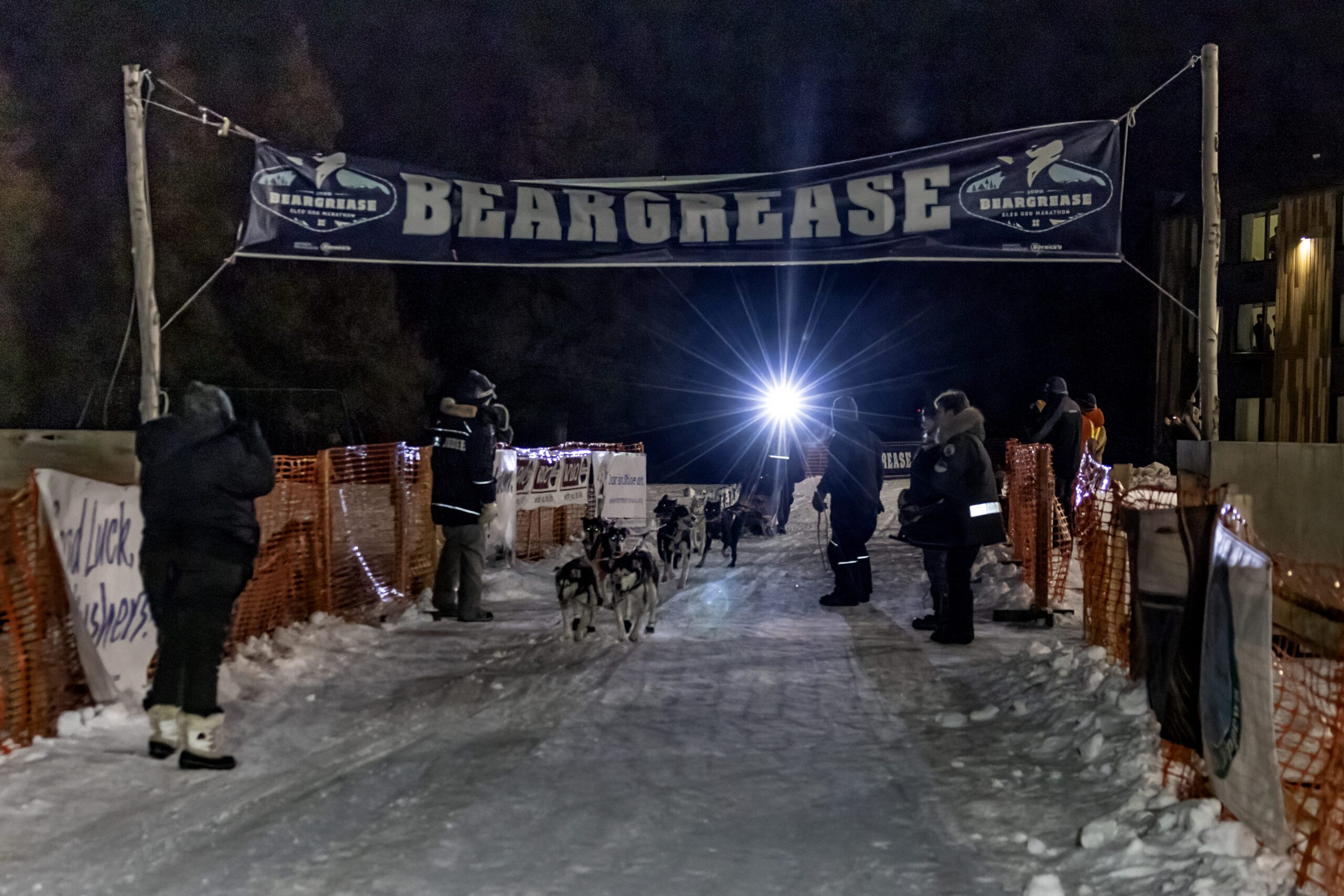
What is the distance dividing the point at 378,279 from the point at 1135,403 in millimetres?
24396

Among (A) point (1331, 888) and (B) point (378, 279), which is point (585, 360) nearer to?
(B) point (378, 279)

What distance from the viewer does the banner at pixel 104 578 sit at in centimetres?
549

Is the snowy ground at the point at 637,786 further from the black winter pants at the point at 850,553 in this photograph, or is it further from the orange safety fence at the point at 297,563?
the black winter pants at the point at 850,553

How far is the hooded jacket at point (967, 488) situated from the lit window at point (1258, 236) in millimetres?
31335

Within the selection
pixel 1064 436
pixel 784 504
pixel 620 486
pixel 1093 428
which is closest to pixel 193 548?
pixel 620 486

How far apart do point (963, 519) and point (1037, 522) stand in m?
1.60

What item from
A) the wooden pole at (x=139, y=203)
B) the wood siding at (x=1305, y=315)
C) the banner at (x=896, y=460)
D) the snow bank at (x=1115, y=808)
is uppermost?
the wood siding at (x=1305, y=315)

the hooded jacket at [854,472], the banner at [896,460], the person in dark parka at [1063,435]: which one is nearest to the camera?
the hooded jacket at [854,472]

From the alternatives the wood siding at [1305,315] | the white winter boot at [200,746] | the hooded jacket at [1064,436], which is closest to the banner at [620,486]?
the hooded jacket at [1064,436]

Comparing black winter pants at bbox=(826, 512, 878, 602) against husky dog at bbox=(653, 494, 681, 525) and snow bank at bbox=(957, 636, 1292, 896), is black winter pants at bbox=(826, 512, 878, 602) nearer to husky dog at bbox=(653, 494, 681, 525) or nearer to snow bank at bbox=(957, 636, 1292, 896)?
husky dog at bbox=(653, 494, 681, 525)

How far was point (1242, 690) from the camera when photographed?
367cm

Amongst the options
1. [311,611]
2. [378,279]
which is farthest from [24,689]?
[378,279]

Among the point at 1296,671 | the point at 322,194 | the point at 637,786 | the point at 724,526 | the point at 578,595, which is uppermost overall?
the point at 322,194

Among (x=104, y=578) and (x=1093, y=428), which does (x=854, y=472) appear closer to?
(x=104, y=578)
